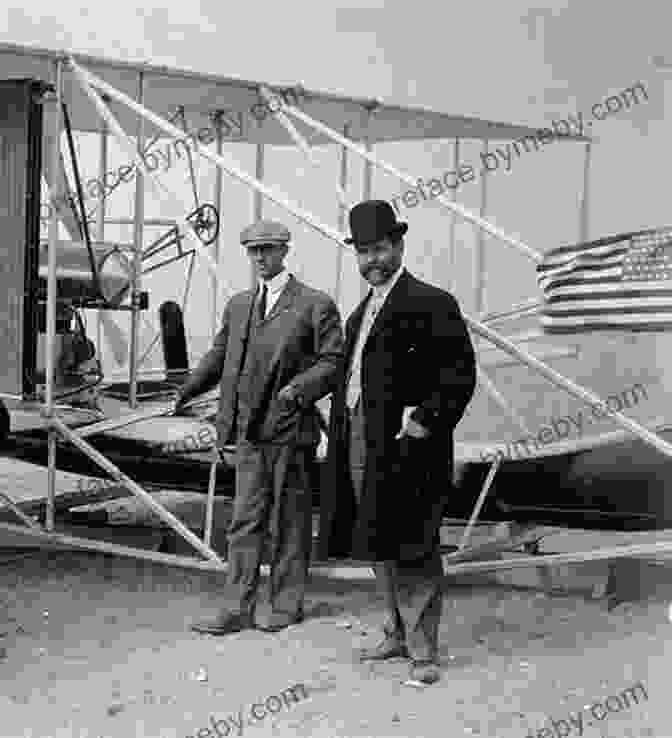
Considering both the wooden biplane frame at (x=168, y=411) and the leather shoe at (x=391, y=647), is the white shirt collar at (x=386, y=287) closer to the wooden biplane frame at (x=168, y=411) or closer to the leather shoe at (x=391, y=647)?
the wooden biplane frame at (x=168, y=411)

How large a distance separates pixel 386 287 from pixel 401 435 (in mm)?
618

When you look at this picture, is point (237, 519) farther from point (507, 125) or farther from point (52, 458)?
point (507, 125)

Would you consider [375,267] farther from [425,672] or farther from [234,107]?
[234,107]

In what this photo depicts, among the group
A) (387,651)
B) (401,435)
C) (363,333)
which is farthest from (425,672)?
(363,333)

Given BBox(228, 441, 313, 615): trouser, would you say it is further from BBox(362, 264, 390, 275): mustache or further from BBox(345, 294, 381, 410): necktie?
BBox(362, 264, 390, 275): mustache

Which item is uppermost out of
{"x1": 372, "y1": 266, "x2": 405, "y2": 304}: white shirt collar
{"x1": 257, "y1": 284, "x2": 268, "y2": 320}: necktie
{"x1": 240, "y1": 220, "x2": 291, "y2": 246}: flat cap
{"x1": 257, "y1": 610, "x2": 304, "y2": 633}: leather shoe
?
{"x1": 240, "y1": 220, "x2": 291, "y2": 246}: flat cap

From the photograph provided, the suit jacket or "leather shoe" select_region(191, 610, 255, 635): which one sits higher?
the suit jacket

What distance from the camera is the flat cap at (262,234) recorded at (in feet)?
17.4

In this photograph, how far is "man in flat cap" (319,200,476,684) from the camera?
4.43 meters

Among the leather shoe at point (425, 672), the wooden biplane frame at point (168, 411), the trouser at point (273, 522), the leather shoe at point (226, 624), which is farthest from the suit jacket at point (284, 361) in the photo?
the leather shoe at point (425, 672)

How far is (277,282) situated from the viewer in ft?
17.8

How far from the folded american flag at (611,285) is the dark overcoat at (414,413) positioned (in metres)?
0.73

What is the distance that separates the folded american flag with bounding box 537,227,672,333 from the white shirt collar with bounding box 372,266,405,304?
0.84 metres

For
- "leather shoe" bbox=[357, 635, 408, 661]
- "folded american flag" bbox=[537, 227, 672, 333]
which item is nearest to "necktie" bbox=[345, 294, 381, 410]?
"folded american flag" bbox=[537, 227, 672, 333]
